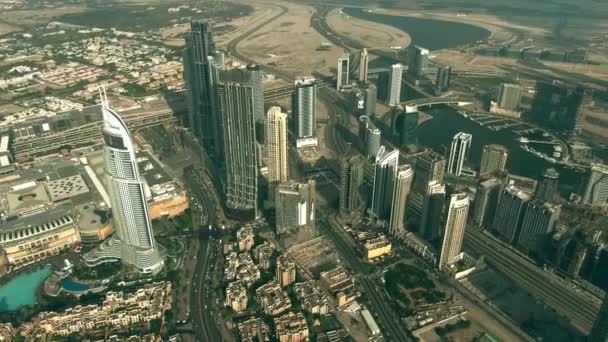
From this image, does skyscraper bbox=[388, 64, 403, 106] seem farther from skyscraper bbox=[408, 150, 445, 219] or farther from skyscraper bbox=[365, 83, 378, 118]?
skyscraper bbox=[408, 150, 445, 219]

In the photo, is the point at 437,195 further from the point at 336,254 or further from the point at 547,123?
the point at 547,123

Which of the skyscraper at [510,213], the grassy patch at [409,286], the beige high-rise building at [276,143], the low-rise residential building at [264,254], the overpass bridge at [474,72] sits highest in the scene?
the beige high-rise building at [276,143]

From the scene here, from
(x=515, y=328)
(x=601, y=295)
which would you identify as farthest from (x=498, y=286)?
(x=601, y=295)

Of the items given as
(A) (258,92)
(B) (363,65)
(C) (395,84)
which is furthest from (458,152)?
(B) (363,65)

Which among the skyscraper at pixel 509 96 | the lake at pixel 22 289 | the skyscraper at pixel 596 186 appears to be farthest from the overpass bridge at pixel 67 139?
the skyscraper at pixel 596 186

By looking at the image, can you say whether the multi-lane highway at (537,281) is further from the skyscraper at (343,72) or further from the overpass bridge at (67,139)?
the overpass bridge at (67,139)

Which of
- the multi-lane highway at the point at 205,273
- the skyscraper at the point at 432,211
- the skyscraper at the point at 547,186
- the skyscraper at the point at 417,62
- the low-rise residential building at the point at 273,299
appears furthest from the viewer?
the skyscraper at the point at 417,62

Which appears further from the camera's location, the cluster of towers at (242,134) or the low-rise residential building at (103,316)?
the cluster of towers at (242,134)
